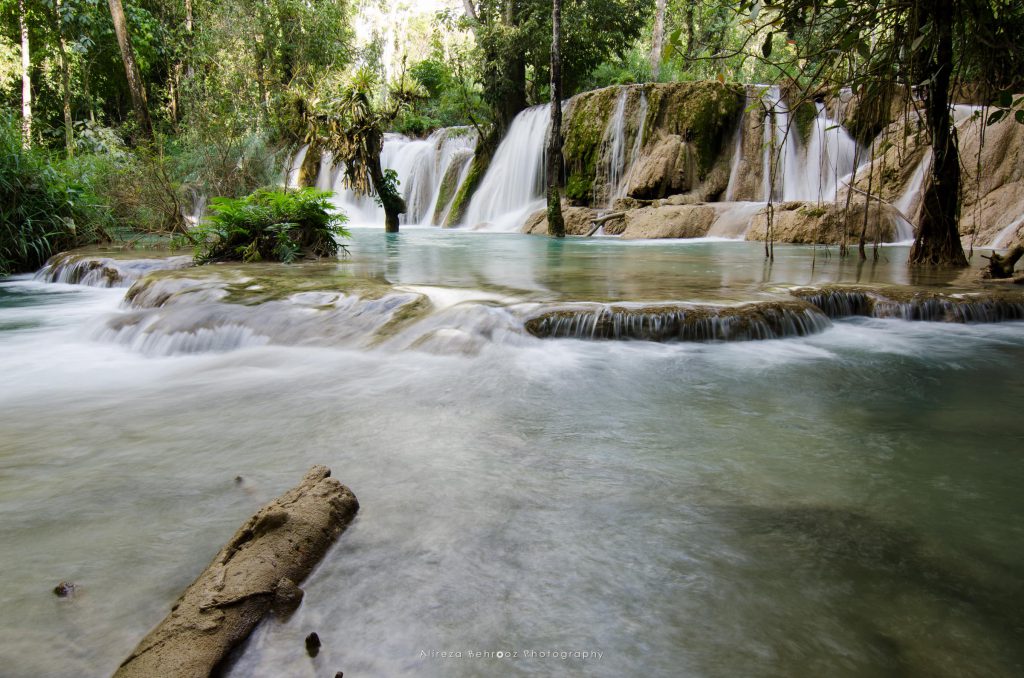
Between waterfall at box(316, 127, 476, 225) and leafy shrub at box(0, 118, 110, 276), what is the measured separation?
10.2m

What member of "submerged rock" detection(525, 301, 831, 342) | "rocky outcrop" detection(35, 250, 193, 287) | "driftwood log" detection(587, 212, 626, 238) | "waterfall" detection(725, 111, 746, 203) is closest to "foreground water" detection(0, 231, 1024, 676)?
"submerged rock" detection(525, 301, 831, 342)

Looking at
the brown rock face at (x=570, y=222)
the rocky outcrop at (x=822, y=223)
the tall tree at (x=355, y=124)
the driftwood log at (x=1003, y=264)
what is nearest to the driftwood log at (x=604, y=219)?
the brown rock face at (x=570, y=222)

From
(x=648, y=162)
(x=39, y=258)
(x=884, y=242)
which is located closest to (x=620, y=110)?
(x=648, y=162)

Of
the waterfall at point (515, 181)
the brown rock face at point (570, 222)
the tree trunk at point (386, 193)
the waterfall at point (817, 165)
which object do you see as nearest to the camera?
the tree trunk at point (386, 193)

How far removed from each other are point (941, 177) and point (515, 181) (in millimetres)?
12668

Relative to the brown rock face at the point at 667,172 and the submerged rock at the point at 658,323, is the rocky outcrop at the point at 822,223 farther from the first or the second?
the submerged rock at the point at 658,323

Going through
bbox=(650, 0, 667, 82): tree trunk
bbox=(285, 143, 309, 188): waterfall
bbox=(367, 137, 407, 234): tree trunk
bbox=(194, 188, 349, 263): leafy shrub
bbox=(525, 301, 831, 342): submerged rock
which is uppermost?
bbox=(650, 0, 667, 82): tree trunk

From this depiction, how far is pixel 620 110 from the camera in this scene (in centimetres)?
1692

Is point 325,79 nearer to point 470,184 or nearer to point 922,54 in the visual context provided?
point 470,184

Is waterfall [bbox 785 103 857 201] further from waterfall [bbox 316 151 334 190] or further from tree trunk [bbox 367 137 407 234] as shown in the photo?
waterfall [bbox 316 151 334 190]

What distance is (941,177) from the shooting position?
669 cm

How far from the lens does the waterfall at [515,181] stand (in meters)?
17.8

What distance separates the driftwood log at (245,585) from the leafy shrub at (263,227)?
6437mm

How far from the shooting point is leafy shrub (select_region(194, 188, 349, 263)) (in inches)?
305
